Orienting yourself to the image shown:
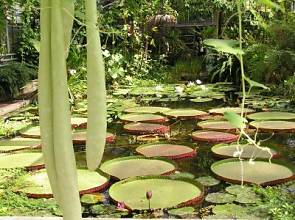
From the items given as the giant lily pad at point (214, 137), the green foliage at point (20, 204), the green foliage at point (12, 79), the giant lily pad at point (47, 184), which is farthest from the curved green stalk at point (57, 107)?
the green foliage at point (12, 79)

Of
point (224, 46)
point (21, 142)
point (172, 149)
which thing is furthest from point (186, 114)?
point (224, 46)

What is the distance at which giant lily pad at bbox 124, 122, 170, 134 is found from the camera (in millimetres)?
5699

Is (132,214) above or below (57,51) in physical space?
below

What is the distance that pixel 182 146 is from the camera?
4938 mm

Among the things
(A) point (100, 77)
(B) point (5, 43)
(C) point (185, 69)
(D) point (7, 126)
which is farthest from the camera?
(C) point (185, 69)

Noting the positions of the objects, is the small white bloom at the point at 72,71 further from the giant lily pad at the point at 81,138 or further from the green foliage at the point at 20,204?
the green foliage at the point at 20,204

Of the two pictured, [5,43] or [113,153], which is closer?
[113,153]

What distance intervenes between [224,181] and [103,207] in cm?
106

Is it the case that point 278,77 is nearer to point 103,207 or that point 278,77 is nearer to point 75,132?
point 75,132

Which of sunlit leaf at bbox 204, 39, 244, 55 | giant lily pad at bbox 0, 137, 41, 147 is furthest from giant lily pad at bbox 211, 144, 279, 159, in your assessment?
sunlit leaf at bbox 204, 39, 244, 55

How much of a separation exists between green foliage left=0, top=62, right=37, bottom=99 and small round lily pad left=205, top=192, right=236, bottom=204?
5.24 meters

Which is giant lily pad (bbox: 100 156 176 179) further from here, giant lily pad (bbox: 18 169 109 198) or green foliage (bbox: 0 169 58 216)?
green foliage (bbox: 0 169 58 216)

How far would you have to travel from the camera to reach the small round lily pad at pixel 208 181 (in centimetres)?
380

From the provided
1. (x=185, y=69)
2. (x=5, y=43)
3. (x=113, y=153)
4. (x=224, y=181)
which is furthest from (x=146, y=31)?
(x=224, y=181)
